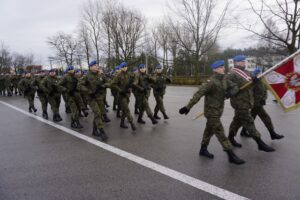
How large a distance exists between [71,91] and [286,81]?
6069mm

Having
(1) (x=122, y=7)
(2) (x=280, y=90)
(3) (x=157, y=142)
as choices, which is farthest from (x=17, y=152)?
(1) (x=122, y=7)

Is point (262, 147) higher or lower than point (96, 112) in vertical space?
lower

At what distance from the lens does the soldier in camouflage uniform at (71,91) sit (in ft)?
29.3

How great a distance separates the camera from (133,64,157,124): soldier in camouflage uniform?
8.88 m

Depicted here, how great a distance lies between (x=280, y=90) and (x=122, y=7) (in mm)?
43014

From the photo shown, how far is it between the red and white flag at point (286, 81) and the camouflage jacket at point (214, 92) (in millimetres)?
682

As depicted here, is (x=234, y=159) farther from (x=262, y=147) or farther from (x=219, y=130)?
(x=262, y=147)

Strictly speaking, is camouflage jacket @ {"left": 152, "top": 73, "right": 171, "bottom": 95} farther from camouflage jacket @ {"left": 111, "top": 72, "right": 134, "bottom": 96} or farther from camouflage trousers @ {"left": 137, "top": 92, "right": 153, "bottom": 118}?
camouflage jacket @ {"left": 111, "top": 72, "right": 134, "bottom": 96}

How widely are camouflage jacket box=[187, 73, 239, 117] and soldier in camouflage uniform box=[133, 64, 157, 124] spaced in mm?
3754

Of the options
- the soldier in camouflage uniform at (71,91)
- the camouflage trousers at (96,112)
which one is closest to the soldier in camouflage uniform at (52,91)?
the soldier in camouflage uniform at (71,91)

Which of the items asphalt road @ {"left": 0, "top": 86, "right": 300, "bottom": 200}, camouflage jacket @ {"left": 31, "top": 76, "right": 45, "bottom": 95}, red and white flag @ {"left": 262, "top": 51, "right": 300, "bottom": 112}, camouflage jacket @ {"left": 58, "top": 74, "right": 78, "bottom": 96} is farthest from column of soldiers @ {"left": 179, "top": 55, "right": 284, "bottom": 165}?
camouflage jacket @ {"left": 31, "top": 76, "right": 45, "bottom": 95}

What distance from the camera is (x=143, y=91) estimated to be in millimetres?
9109

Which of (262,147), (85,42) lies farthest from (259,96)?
(85,42)

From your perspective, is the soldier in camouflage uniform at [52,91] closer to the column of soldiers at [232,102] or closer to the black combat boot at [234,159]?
Answer: the column of soldiers at [232,102]
